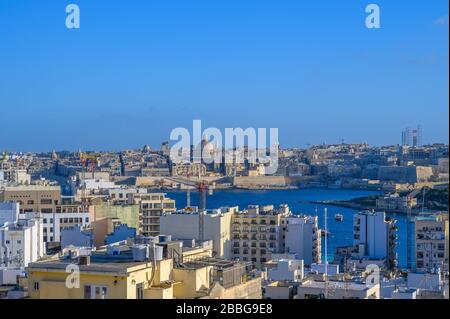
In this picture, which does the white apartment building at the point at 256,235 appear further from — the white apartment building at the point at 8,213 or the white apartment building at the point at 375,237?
the white apartment building at the point at 8,213

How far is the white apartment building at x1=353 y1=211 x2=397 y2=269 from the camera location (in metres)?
6.74

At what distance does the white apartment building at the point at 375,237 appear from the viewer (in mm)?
6742

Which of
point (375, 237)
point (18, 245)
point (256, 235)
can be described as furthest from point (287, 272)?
point (375, 237)

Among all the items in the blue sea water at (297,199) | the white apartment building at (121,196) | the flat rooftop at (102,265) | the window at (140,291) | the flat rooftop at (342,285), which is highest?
the flat rooftop at (102,265)

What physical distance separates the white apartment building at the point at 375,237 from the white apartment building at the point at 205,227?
109 cm

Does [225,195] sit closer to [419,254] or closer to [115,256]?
[419,254]

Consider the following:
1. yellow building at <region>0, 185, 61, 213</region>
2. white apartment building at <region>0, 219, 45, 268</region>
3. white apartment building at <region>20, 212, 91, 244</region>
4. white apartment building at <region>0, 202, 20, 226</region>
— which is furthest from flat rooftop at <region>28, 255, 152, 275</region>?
yellow building at <region>0, 185, 61, 213</region>

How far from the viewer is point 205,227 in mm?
6441

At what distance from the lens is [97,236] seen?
7047mm

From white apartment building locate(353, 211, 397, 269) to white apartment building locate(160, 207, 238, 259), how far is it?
1090mm

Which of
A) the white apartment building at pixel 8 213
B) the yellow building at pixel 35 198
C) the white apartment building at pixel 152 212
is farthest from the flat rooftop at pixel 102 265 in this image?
the yellow building at pixel 35 198

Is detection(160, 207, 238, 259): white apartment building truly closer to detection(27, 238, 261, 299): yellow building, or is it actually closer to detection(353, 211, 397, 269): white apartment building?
detection(353, 211, 397, 269): white apartment building
